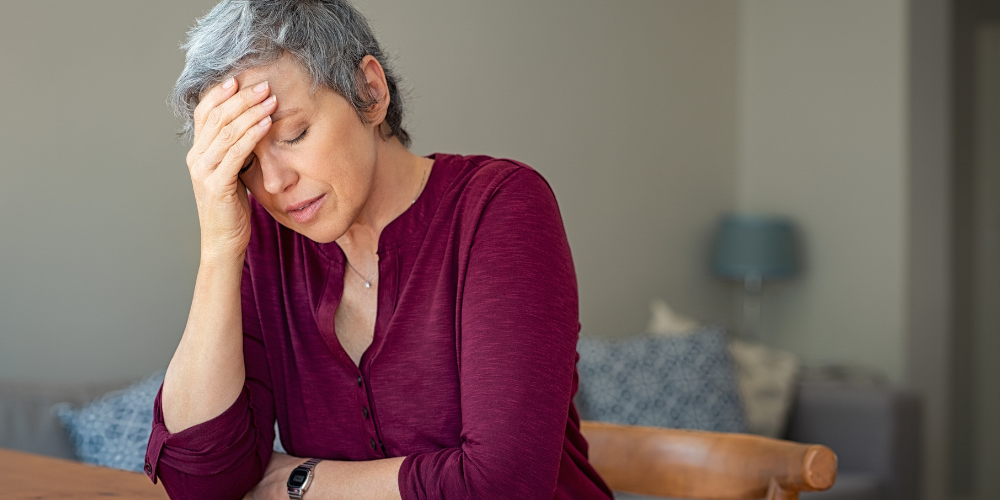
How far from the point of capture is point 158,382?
2053mm

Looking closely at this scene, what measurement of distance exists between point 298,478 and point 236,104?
476mm

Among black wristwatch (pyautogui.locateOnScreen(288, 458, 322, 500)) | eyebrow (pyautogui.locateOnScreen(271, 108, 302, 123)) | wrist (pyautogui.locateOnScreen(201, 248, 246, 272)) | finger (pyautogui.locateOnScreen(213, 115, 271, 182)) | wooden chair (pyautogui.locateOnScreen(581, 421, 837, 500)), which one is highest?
eyebrow (pyautogui.locateOnScreen(271, 108, 302, 123))

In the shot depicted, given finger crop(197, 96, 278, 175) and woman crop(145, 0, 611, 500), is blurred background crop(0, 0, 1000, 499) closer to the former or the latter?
woman crop(145, 0, 611, 500)

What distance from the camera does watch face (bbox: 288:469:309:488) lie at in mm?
1115

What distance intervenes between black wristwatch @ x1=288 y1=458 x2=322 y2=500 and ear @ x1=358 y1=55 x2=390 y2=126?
1.52 ft

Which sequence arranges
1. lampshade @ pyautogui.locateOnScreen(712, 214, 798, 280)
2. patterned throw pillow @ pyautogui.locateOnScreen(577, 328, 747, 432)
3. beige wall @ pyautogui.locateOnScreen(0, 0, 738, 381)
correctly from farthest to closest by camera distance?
lampshade @ pyautogui.locateOnScreen(712, 214, 798, 280), patterned throw pillow @ pyautogui.locateOnScreen(577, 328, 747, 432), beige wall @ pyautogui.locateOnScreen(0, 0, 738, 381)

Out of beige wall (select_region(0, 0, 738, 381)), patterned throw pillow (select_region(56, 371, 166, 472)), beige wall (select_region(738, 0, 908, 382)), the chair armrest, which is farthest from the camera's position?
beige wall (select_region(738, 0, 908, 382))

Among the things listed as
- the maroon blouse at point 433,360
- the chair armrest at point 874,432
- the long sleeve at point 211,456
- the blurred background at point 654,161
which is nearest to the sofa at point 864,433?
the chair armrest at point 874,432

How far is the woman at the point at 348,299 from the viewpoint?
1041 millimetres

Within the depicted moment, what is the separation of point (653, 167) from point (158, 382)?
103 inches

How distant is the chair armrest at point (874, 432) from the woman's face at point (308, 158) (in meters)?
2.45

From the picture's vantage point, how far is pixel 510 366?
104cm

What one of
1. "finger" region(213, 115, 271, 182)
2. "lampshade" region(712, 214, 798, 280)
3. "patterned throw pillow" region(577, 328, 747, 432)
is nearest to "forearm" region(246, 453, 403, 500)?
"finger" region(213, 115, 271, 182)

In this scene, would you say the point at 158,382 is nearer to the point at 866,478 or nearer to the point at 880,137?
the point at 866,478
